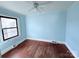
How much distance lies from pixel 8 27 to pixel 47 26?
2336 millimetres

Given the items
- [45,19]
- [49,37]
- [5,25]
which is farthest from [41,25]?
[5,25]

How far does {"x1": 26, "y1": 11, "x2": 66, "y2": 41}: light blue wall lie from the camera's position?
4211 millimetres

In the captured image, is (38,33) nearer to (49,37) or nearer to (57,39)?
(49,37)

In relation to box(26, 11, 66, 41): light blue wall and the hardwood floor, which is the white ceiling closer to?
box(26, 11, 66, 41): light blue wall

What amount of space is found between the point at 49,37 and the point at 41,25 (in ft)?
3.14

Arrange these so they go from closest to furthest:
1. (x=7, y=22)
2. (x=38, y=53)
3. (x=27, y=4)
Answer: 1. (x=27, y=4)
2. (x=38, y=53)
3. (x=7, y=22)

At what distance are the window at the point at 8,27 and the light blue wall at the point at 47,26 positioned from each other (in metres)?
1.18

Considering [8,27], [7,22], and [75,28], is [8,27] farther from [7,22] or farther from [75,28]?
[75,28]

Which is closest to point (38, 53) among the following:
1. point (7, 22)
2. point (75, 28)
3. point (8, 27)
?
point (75, 28)

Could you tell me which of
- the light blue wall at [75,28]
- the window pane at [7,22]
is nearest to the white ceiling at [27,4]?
the light blue wall at [75,28]

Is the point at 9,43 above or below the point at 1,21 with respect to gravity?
below

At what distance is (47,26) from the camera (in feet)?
15.0

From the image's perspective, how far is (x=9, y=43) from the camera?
128 inches

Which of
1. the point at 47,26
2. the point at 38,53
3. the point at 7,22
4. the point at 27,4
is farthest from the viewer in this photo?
the point at 47,26
